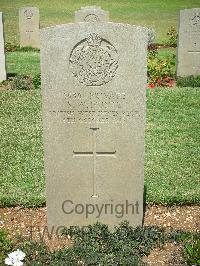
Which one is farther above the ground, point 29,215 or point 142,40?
point 142,40

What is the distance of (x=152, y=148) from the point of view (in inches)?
288

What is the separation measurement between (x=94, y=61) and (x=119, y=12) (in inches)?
1057

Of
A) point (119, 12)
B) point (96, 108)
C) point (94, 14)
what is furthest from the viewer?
point (119, 12)

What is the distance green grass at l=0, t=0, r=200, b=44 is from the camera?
24.0 m

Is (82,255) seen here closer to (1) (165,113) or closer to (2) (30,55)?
(1) (165,113)

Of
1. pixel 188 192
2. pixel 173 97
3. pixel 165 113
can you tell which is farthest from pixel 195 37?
pixel 188 192

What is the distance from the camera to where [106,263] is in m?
4.30

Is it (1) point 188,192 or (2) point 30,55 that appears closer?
(1) point 188,192

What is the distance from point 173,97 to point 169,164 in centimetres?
372

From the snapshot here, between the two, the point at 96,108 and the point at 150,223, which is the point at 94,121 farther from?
the point at 150,223

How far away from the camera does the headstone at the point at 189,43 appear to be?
38.0ft

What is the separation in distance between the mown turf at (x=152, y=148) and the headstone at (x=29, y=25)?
21.7 feet

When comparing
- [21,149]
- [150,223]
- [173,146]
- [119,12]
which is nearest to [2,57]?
[21,149]

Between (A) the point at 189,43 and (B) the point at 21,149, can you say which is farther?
(A) the point at 189,43
